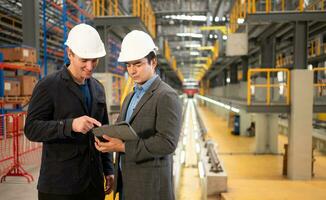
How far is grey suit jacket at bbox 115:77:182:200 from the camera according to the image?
204 centimetres

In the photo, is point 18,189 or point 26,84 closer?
point 18,189

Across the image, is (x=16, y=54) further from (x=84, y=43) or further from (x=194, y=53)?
(x=194, y=53)

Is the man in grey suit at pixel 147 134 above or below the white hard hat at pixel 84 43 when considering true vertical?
below

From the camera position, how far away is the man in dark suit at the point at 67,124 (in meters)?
2.12

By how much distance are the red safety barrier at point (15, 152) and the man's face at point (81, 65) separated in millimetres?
3895

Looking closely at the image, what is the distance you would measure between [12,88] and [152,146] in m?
8.13

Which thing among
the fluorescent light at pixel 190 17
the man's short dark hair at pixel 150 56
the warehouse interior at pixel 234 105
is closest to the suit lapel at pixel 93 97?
the man's short dark hair at pixel 150 56

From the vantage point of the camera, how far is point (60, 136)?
2094mm

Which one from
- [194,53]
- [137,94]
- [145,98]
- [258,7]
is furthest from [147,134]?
[194,53]

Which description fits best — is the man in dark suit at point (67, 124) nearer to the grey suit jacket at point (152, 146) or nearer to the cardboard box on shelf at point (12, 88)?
the grey suit jacket at point (152, 146)

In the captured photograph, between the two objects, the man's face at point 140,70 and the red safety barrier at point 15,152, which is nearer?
the man's face at point 140,70

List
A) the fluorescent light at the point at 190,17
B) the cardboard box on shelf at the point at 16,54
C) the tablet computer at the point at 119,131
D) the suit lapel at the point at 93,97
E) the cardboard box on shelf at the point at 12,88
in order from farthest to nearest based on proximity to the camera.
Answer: the fluorescent light at the point at 190,17, the cardboard box on shelf at the point at 12,88, the cardboard box on shelf at the point at 16,54, the suit lapel at the point at 93,97, the tablet computer at the point at 119,131

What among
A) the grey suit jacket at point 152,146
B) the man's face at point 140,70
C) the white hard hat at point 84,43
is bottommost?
the grey suit jacket at point 152,146

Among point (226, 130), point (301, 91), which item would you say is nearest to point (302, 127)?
point (301, 91)
